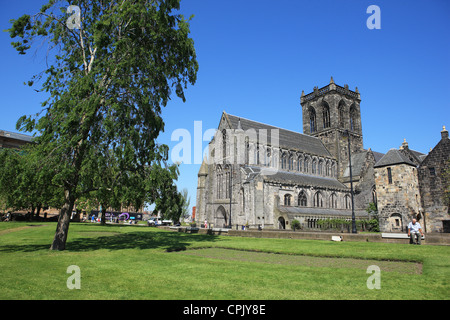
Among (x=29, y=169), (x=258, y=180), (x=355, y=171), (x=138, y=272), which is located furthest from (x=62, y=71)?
(x=355, y=171)

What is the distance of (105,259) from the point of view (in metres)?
9.99

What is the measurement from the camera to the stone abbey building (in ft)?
109

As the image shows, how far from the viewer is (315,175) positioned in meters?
52.9

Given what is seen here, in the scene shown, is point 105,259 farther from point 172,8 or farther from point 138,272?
point 172,8

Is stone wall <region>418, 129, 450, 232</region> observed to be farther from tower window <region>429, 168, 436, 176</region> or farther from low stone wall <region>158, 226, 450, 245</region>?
low stone wall <region>158, 226, 450, 245</region>

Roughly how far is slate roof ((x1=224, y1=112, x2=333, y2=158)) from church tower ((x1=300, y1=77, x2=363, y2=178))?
2.31 m

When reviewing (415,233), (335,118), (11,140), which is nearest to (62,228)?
(415,233)

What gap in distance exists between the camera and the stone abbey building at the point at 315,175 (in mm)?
33156

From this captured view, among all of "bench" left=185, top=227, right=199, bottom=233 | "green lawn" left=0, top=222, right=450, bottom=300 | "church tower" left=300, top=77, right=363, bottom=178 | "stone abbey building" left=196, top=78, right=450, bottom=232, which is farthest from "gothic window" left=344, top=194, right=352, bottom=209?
"green lawn" left=0, top=222, right=450, bottom=300

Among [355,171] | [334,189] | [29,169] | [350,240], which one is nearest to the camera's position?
[29,169]

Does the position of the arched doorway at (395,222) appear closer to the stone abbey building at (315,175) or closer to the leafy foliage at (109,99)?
the stone abbey building at (315,175)

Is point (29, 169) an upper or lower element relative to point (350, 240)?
upper

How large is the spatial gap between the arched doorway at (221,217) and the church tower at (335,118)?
2606cm
